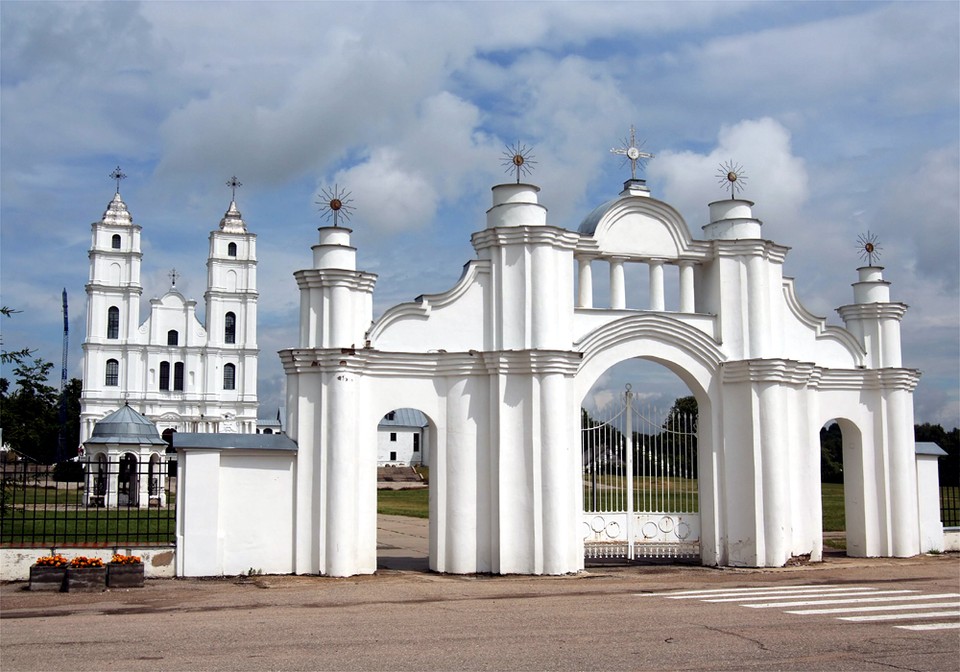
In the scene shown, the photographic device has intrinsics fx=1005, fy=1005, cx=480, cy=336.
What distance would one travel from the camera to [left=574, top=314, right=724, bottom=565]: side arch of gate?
707 inches

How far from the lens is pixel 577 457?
57.1 feet

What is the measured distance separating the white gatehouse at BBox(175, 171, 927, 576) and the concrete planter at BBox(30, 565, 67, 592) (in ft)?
6.27

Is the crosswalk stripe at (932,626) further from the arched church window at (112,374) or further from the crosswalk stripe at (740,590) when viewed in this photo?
the arched church window at (112,374)

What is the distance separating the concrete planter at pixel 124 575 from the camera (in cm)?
1483

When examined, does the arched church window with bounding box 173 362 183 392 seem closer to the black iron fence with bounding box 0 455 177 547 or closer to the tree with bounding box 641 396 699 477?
the black iron fence with bounding box 0 455 177 547

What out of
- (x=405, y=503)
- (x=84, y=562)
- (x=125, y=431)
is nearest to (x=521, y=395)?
(x=84, y=562)

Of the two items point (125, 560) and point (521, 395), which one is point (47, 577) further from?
point (521, 395)

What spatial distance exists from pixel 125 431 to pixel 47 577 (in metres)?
27.8

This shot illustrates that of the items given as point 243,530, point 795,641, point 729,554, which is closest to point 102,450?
point 243,530

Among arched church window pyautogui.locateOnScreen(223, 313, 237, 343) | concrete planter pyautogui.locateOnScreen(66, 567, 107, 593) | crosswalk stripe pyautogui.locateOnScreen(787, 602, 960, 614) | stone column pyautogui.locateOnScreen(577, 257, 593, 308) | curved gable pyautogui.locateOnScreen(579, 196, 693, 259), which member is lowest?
crosswalk stripe pyautogui.locateOnScreen(787, 602, 960, 614)

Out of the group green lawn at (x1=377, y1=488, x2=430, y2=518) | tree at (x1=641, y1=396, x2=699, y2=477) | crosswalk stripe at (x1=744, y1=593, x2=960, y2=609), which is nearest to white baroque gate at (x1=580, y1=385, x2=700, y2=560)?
tree at (x1=641, y1=396, x2=699, y2=477)

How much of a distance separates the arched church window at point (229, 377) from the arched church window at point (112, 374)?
7246 millimetres

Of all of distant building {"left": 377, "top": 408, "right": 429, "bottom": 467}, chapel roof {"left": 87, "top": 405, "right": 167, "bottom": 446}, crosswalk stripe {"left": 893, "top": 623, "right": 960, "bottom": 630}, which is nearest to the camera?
crosswalk stripe {"left": 893, "top": 623, "right": 960, "bottom": 630}

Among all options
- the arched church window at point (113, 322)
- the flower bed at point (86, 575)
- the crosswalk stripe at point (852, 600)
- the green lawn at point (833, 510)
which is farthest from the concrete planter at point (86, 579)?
the arched church window at point (113, 322)
